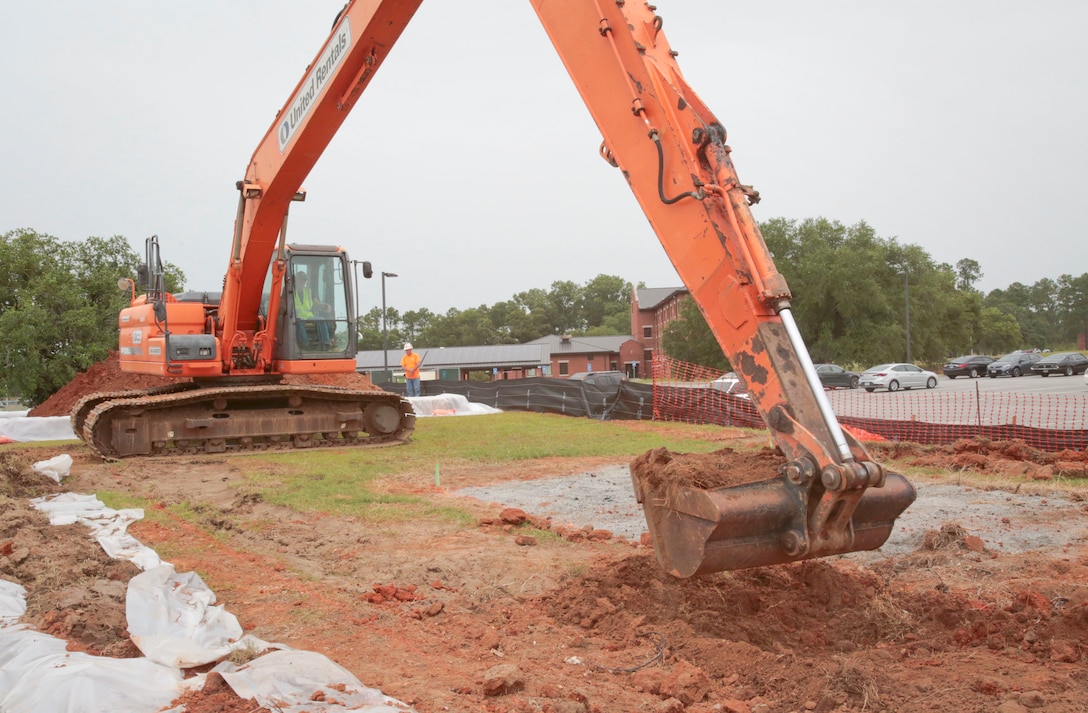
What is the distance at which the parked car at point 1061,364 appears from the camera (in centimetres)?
4062

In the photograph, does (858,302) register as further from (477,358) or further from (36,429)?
(36,429)

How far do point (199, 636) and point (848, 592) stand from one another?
364 centimetres

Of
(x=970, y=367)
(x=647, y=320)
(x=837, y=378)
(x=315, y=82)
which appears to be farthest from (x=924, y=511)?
(x=647, y=320)

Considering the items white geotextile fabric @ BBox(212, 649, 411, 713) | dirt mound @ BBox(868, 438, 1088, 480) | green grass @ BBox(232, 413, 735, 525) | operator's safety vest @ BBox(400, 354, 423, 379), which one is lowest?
green grass @ BBox(232, 413, 735, 525)

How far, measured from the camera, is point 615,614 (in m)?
4.55

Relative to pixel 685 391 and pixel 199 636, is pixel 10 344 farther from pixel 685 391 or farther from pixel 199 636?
pixel 199 636

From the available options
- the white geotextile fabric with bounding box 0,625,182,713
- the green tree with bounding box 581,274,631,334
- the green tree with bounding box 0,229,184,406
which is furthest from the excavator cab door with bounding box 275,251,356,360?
the green tree with bounding box 581,274,631,334

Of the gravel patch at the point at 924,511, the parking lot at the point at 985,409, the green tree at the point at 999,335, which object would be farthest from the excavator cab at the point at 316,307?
the green tree at the point at 999,335

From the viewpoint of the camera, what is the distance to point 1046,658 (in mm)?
3887

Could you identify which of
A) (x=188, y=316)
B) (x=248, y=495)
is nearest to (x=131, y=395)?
(x=188, y=316)

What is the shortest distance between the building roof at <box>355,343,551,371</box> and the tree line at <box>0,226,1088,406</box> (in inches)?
492

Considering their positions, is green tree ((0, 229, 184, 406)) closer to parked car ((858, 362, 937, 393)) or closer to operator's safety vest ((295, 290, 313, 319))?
operator's safety vest ((295, 290, 313, 319))

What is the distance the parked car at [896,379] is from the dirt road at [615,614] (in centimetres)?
2867

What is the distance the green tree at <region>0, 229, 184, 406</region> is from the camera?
22.1m
